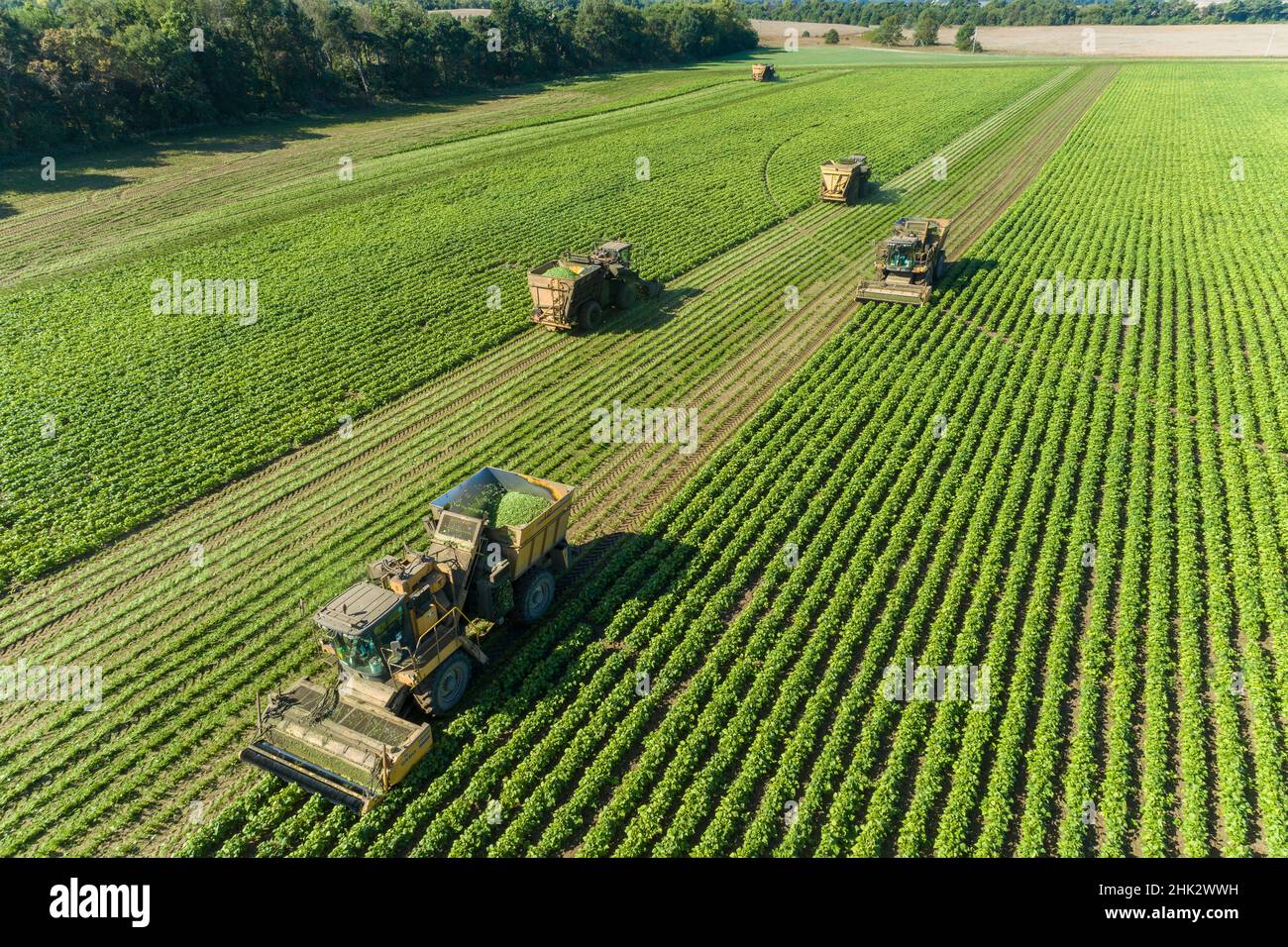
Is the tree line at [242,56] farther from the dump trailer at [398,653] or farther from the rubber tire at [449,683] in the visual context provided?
the rubber tire at [449,683]

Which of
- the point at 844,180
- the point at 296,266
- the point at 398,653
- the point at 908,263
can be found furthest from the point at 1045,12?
the point at 398,653

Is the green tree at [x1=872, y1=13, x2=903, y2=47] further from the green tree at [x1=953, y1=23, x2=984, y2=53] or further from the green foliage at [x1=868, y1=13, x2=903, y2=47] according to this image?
the green tree at [x1=953, y1=23, x2=984, y2=53]

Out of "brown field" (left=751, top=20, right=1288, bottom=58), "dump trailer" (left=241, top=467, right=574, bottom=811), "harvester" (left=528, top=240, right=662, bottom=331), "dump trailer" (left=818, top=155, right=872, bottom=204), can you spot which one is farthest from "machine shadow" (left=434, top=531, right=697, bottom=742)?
"brown field" (left=751, top=20, right=1288, bottom=58)

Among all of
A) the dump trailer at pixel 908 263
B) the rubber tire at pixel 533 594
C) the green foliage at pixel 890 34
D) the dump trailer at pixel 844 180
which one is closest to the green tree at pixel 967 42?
the green foliage at pixel 890 34

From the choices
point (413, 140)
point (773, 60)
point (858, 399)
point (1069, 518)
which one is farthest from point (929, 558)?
point (773, 60)

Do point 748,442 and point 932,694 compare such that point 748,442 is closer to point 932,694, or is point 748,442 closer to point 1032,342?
point 932,694

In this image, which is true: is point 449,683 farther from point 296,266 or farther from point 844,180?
point 844,180

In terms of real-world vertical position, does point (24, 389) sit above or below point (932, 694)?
above
